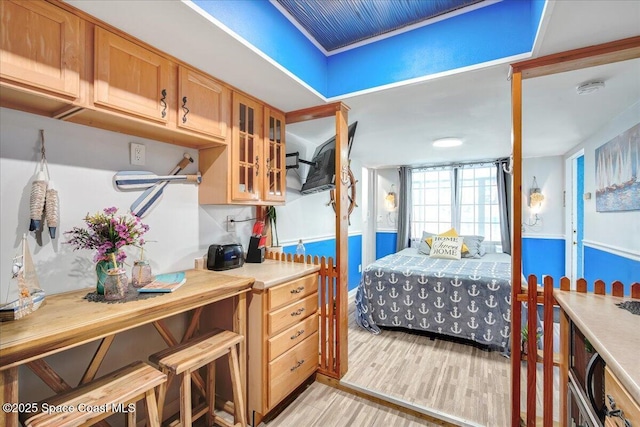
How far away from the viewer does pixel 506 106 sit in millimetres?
2393

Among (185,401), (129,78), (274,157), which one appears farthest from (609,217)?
(129,78)

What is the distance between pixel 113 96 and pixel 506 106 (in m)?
2.75

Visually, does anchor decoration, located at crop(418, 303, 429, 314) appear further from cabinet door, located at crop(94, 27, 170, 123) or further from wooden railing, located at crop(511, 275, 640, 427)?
cabinet door, located at crop(94, 27, 170, 123)

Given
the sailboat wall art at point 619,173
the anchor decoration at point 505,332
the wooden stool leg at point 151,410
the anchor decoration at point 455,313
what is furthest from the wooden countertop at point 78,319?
the sailboat wall art at point 619,173

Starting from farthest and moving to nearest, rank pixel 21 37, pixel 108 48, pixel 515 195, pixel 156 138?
pixel 156 138 → pixel 515 195 → pixel 108 48 → pixel 21 37

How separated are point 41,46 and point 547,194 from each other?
5977 mm

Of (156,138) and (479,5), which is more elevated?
(479,5)

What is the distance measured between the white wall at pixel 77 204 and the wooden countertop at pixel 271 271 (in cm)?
40

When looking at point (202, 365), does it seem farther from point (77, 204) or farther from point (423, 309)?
point (423, 309)

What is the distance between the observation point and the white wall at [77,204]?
1.27m

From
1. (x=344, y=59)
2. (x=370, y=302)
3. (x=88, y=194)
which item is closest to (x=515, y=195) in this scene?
(x=344, y=59)

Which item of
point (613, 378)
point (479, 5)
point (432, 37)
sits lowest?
point (613, 378)

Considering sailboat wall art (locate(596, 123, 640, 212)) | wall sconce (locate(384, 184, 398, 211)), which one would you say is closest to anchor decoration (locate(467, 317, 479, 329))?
sailboat wall art (locate(596, 123, 640, 212))

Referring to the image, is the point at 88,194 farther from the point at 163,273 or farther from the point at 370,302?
the point at 370,302
